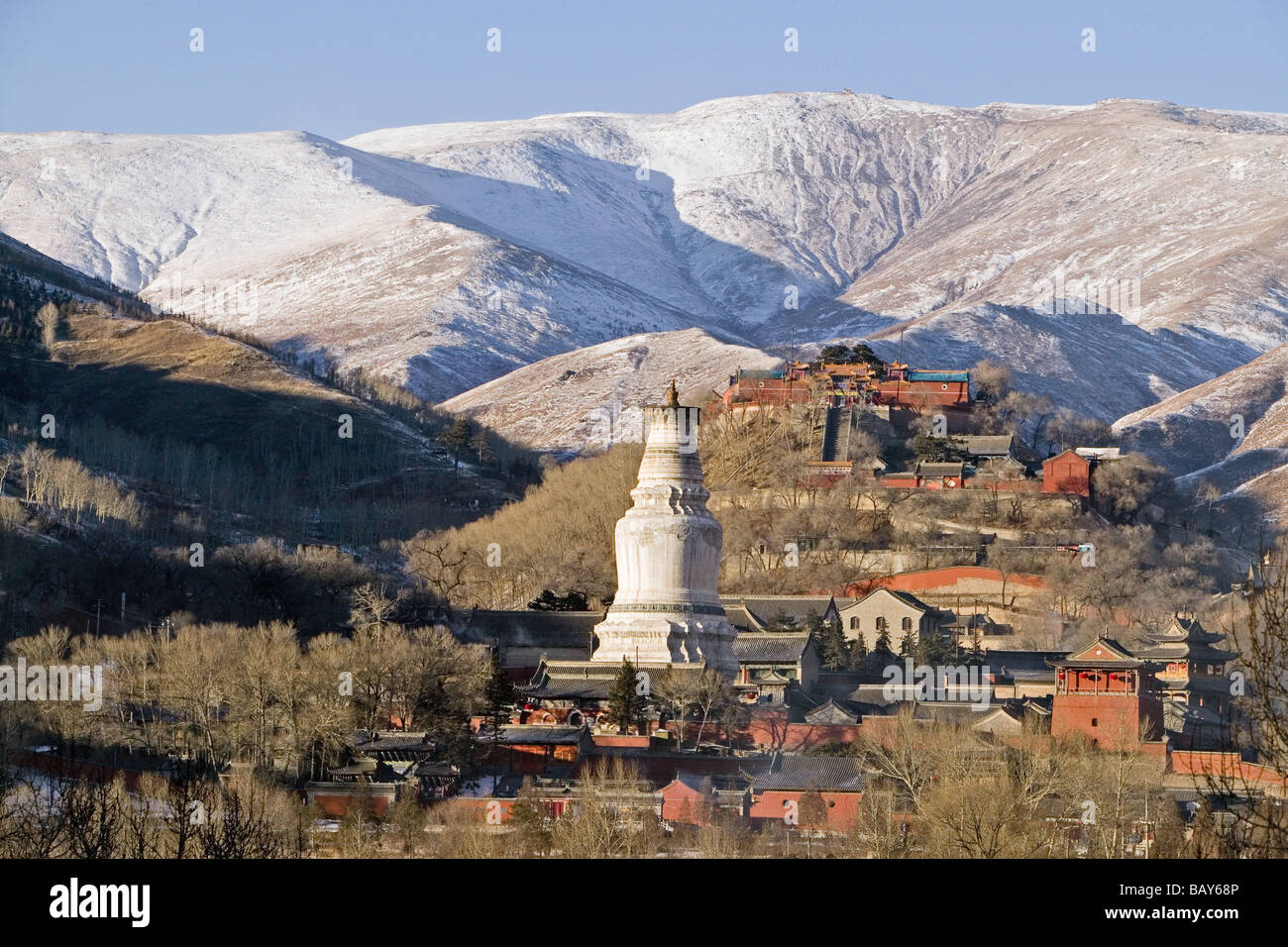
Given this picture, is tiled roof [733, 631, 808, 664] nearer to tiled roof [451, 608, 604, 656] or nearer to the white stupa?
the white stupa

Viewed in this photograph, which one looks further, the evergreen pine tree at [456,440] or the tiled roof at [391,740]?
the evergreen pine tree at [456,440]

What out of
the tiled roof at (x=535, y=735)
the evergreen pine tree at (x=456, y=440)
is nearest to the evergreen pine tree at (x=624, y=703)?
the tiled roof at (x=535, y=735)

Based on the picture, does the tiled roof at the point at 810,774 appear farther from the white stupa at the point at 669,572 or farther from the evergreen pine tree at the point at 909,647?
the evergreen pine tree at the point at 909,647

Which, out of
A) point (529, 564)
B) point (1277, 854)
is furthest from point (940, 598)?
point (1277, 854)

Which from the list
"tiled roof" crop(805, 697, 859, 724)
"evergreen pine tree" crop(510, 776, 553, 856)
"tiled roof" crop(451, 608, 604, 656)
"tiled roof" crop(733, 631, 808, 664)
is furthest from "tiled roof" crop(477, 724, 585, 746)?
"tiled roof" crop(451, 608, 604, 656)

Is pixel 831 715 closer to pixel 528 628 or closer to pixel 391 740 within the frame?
pixel 391 740

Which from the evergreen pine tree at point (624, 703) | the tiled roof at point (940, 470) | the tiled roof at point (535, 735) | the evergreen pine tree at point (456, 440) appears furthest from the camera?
the evergreen pine tree at point (456, 440)

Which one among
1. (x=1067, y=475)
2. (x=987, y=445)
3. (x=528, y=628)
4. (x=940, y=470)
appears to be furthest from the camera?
(x=987, y=445)

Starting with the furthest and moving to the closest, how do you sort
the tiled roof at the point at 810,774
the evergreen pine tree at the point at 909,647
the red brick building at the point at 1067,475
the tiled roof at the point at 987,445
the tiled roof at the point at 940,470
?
1. the tiled roof at the point at 987,445
2. the tiled roof at the point at 940,470
3. the red brick building at the point at 1067,475
4. the evergreen pine tree at the point at 909,647
5. the tiled roof at the point at 810,774

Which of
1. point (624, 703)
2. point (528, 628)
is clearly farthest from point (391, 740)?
point (528, 628)
